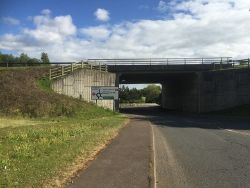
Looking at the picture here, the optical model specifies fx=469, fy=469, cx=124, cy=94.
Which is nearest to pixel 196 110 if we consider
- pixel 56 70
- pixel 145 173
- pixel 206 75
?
pixel 206 75

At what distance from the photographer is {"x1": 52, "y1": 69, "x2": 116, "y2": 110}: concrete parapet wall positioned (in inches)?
1849

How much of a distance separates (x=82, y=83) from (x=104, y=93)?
4.02 m

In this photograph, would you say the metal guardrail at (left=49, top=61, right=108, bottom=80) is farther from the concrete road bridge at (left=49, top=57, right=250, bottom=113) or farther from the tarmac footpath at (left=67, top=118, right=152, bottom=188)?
the tarmac footpath at (left=67, top=118, right=152, bottom=188)

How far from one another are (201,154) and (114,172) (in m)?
5.00

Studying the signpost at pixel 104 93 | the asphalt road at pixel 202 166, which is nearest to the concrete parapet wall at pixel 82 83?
the signpost at pixel 104 93

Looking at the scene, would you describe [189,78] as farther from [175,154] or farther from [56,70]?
[175,154]

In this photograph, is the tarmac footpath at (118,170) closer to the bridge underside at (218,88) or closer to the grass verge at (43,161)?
the grass verge at (43,161)

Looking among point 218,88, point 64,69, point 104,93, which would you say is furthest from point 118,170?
point 218,88

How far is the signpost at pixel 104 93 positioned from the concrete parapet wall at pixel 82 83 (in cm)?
262

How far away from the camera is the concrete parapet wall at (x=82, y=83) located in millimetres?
46969

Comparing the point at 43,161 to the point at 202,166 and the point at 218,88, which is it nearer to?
the point at 202,166

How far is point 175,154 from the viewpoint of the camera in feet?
48.5

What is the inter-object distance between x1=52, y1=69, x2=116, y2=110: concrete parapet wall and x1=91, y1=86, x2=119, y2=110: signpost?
2.62 metres

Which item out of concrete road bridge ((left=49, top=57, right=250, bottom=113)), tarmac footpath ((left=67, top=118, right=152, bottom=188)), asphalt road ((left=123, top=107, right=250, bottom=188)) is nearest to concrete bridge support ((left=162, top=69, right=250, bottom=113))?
concrete road bridge ((left=49, top=57, right=250, bottom=113))
